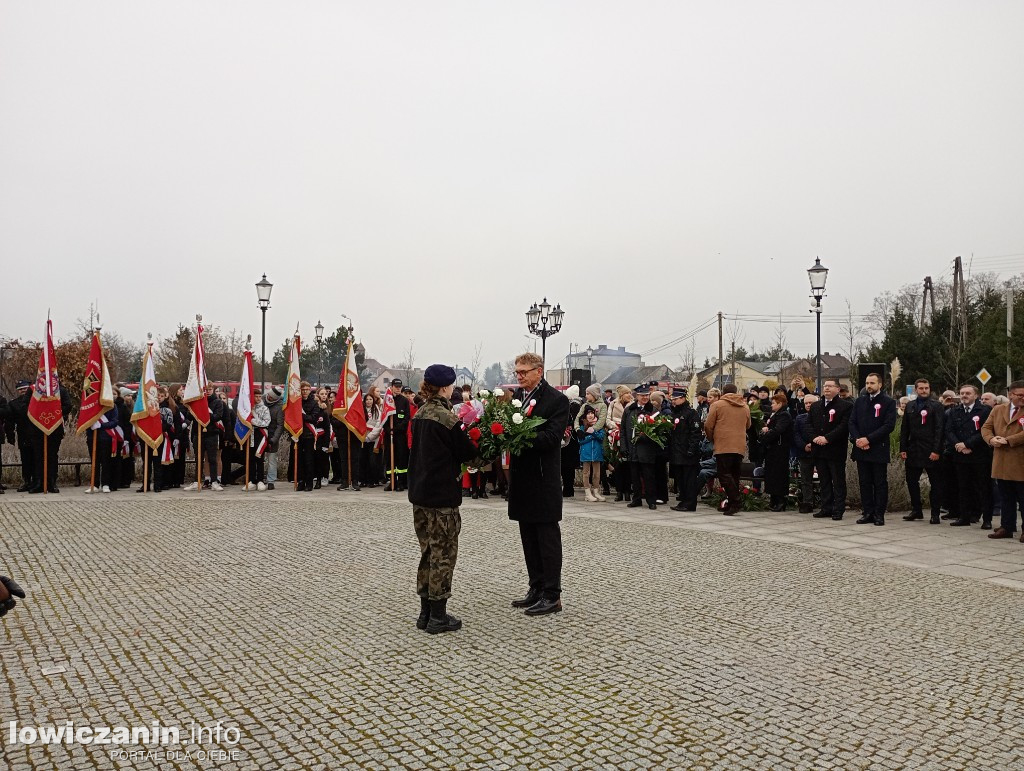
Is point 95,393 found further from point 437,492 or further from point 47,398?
point 437,492

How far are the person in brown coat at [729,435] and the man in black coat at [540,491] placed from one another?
684 centimetres

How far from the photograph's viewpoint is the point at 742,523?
12141 millimetres

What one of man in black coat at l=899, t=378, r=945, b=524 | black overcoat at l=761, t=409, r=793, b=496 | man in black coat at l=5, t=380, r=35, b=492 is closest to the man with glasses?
man in black coat at l=899, t=378, r=945, b=524

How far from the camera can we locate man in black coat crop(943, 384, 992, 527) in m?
11.7

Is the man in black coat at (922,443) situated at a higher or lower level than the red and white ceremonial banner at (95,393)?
lower

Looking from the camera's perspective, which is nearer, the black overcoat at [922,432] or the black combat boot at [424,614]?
the black combat boot at [424,614]

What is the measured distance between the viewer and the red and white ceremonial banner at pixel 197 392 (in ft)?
51.9

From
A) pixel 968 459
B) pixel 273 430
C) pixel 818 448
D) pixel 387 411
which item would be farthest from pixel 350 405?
pixel 968 459

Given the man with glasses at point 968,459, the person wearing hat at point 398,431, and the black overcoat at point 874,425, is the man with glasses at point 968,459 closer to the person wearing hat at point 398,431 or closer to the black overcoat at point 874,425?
the black overcoat at point 874,425

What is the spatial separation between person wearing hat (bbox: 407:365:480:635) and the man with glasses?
8.70 meters

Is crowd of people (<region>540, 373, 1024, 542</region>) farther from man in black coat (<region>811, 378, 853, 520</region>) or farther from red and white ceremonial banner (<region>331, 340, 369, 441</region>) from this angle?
red and white ceremonial banner (<region>331, 340, 369, 441</region>)

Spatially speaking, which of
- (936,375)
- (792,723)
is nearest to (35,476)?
(792,723)

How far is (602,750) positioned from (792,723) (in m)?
1.12

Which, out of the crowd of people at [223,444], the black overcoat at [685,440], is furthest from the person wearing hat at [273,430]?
the black overcoat at [685,440]
